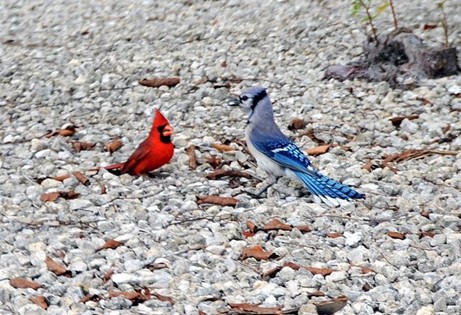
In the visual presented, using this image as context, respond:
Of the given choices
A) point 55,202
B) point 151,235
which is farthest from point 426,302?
point 55,202

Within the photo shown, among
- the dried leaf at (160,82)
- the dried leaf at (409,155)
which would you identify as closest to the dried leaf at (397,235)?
the dried leaf at (409,155)

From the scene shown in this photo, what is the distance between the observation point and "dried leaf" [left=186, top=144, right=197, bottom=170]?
19.3 ft

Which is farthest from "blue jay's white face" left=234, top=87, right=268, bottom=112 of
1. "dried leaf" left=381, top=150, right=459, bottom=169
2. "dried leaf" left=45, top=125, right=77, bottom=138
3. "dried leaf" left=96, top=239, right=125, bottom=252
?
"dried leaf" left=96, top=239, right=125, bottom=252

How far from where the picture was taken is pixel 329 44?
26.4 feet

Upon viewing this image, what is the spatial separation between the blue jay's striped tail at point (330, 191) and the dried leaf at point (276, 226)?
36cm

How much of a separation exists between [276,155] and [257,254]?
103 cm

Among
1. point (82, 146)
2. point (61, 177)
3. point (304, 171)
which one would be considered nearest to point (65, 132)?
point (82, 146)

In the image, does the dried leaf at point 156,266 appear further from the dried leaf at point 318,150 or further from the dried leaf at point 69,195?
the dried leaf at point 318,150

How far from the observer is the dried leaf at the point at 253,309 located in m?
3.98

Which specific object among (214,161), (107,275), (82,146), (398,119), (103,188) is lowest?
(398,119)

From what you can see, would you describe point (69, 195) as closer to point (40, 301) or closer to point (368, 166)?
point (40, 301)

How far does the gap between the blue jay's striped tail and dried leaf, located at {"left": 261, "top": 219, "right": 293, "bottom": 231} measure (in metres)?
0.36

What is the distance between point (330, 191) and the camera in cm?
519

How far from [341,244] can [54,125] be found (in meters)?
2.70
